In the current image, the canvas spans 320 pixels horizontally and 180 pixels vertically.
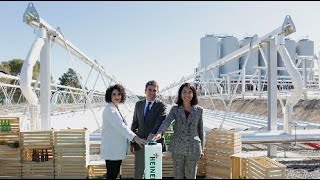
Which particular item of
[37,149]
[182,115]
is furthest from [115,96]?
[37,149]

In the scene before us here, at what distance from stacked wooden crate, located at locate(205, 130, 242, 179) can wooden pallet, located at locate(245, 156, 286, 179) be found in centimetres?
45

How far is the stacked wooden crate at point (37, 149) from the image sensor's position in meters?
6.50

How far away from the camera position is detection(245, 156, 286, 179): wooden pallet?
5141mm

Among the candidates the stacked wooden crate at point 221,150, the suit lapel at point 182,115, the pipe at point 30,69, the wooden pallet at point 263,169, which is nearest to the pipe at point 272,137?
the stacked wooden crate at point 221,150

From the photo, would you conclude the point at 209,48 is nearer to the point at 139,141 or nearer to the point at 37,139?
the point at 37,139

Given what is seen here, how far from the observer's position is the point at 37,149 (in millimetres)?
6629

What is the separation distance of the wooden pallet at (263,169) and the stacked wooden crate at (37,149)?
3.19 meters

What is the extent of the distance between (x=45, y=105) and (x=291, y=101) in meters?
5.54

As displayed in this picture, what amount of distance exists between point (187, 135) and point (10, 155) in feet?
11.4

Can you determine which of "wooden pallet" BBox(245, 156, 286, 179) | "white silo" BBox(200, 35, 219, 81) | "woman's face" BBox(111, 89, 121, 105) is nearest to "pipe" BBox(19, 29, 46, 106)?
"woman's face" BBox(111, 89, 121, 105)

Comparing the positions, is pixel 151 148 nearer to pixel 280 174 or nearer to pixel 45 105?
pixel 280 174

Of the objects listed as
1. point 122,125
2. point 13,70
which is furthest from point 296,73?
point 13,70

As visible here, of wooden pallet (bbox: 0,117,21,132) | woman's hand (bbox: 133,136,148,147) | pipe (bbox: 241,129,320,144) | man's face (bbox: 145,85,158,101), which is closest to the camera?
woman's hand (bbox: 133,136,148,147)

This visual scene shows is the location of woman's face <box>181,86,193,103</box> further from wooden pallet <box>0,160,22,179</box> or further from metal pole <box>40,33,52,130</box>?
metal pole <box>40,33,52,130</box>
